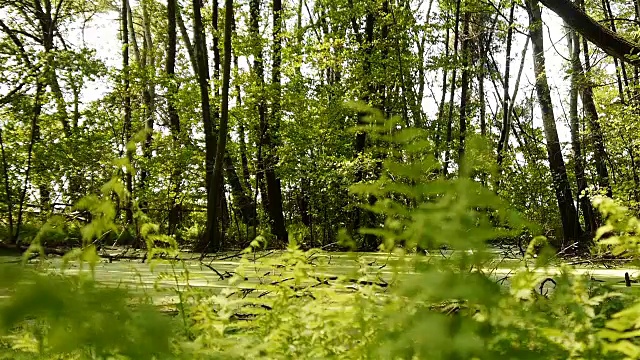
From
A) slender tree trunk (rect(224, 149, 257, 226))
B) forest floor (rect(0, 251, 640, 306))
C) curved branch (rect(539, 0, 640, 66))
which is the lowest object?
forest floor (rect(0, 251, 640, 306))

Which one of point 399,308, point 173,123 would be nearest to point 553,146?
point 173,123

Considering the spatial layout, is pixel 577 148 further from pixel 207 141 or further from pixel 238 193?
pixel 207 141

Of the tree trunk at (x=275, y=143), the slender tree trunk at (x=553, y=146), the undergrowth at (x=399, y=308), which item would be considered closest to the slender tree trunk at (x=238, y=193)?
the tree trunk at (x=275, y=143)

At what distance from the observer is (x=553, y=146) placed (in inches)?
376

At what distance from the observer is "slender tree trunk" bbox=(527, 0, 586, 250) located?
29.2 ft

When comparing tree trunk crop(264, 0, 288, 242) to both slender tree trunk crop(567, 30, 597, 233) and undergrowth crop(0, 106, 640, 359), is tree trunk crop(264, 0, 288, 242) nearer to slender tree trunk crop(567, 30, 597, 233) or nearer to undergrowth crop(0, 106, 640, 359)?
slender tree trunk crop(567, 30, 597, 233)

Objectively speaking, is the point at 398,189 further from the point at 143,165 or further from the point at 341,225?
the point at 341,225

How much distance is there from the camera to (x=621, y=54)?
538 centimetres

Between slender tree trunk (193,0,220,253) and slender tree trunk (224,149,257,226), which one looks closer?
slender tree trunk (193,0,220,253)

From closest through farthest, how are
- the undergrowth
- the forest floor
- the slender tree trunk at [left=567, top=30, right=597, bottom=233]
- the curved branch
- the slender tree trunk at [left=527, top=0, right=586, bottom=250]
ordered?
the undergrowth < the forest floor < the curved branch < the slender tree trunk at [left=567, top=30, right=597, bottom=233] < the slender tree trunk at [left=527, top=0, right=586, bottom=250]

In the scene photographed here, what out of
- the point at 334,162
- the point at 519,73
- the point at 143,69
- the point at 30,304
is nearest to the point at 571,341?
the point at 30,304

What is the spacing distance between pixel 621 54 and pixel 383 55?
4205 mm

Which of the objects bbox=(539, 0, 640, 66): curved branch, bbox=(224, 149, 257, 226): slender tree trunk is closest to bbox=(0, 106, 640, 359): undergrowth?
bbox=(539, 0, 640, 66): curved branch

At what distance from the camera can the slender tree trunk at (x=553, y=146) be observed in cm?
891
